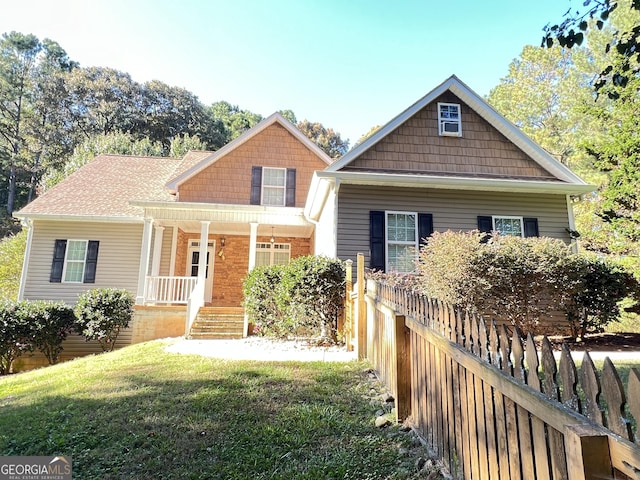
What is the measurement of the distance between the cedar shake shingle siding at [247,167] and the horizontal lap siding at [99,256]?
2.39 m

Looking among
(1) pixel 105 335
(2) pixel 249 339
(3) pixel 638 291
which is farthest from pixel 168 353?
(3) pixel 638 291

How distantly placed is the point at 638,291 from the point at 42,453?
10411mm

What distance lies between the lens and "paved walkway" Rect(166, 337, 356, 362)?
19.4ft

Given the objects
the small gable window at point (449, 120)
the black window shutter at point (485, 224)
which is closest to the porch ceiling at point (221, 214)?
the small gable window at point (449, 120)

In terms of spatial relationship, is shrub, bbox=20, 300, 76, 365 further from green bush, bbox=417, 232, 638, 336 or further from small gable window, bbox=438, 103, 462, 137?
small gable window, bbox=438, 103, 462, 137

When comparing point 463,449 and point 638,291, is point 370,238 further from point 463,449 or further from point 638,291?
point 463,449

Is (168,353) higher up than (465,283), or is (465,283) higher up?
(465,283)

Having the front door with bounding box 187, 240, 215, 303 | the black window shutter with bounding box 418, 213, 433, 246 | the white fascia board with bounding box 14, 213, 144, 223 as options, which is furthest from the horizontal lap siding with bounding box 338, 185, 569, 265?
the white fascia board with bounding box 14, 213, 144, 223

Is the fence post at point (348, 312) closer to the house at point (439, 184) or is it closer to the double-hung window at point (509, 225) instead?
the house at point (439, 184)

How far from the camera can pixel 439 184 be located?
28.7 ft

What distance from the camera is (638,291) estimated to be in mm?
7570

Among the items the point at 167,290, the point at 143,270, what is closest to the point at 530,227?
the point at 167,290

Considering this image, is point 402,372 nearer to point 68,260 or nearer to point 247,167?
point 247,167

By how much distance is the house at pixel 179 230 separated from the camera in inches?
396
